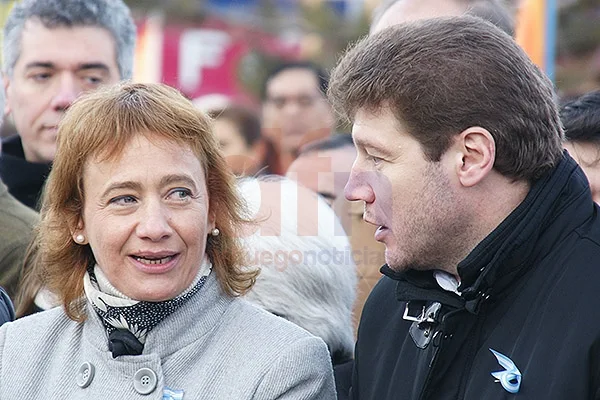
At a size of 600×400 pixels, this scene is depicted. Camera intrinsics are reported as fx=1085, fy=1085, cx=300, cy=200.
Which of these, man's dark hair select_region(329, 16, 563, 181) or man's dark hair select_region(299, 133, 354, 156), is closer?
man's dark hair select_region(329, 16, 563, 181)

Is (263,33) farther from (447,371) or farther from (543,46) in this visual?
(447,371)

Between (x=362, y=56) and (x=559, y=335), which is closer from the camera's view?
(x=559, y=335)

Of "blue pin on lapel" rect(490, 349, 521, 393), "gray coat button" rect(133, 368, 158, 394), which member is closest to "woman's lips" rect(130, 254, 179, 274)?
"gray coat button" rect(133, 368, 158, 394)

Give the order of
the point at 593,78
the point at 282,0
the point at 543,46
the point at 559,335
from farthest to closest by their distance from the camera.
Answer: the point at 282,0 < the point at 593,78 < the point at 543,46 < the point at 559,335

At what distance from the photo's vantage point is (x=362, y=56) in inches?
126

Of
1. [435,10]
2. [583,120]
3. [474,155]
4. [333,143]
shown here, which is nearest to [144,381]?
[474,155]

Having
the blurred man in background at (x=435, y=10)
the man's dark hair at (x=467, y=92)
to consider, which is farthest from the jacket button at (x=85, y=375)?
the blurred man in background at (x=435, y=10)

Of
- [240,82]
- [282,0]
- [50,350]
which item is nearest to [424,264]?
[50,350]

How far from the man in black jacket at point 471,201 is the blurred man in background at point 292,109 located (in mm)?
3977

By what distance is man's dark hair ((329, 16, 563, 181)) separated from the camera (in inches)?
118

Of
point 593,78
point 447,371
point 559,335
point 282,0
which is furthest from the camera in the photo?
point 282,0

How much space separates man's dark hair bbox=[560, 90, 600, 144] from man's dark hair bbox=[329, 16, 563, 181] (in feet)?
3.10

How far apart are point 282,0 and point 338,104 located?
18.3 meters

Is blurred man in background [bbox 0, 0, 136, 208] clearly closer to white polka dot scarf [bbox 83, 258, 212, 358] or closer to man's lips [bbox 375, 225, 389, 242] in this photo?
white polka dot scarf [bbox 83, 258, 212, 358]
